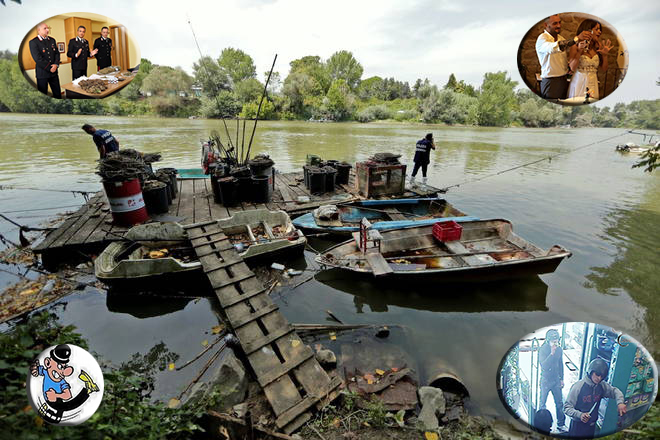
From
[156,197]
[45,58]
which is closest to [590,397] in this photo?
[45,58]

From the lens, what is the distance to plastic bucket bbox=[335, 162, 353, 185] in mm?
11688

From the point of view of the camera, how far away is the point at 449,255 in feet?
21.1

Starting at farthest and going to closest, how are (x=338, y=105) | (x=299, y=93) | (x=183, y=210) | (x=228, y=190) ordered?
(x=338, y=105) < (x=299, y=93) < (x=228, y=190) < (x=183, y=210)

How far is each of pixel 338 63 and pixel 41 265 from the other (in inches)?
4130

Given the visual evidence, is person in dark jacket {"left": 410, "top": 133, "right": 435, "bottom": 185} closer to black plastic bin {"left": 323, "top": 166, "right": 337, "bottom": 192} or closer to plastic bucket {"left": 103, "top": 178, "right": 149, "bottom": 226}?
black plastic bin {"left": 323, "top": 166, "right": 337, "bottom": 192}

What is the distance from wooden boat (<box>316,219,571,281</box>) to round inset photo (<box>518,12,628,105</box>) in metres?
4.46

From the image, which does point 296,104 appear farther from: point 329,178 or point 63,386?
point 63,386

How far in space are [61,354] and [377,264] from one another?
524 centimetres

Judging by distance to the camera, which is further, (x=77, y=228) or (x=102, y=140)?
(x=102, y=140)

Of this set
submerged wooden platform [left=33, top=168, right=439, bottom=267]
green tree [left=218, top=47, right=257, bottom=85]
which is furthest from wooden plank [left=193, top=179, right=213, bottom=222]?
green tree [left=218, top=47, right=257, bottom=85]

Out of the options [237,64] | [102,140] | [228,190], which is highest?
[237,64]

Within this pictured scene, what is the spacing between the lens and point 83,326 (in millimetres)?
5145

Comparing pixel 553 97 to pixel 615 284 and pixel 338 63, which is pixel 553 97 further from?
pixel 338 63

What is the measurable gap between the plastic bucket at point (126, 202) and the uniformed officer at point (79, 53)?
225 inches
